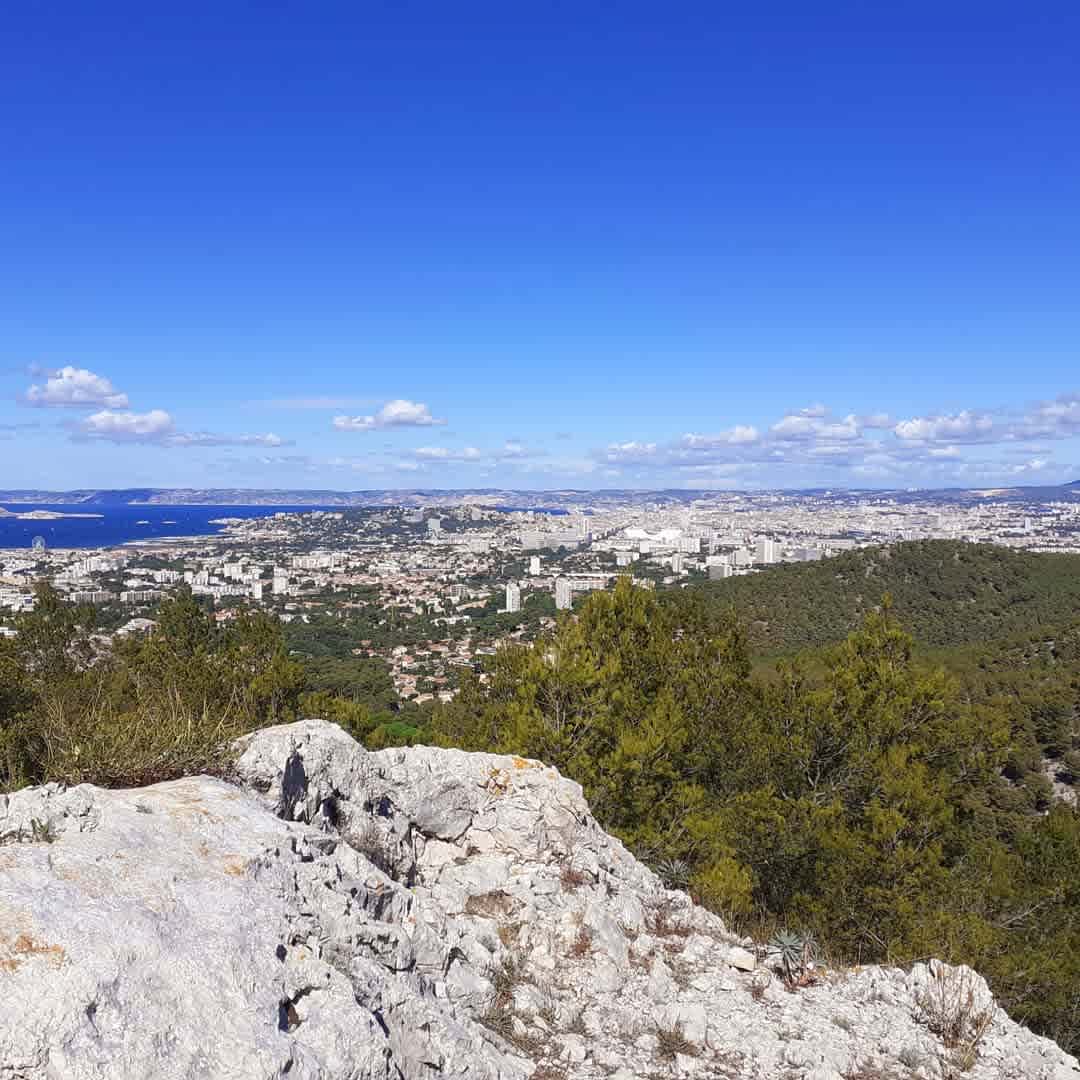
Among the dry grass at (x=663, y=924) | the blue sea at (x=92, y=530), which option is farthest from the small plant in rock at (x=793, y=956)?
the blue sea at (x=92, y=530)

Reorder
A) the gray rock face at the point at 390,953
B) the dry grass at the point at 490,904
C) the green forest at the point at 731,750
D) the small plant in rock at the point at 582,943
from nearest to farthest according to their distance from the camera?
the gray rock face at the point at 390,953
the small plant in rock at the point at 582,943
the dry grass at the point at 490,904
the green forest at the point at 731,750

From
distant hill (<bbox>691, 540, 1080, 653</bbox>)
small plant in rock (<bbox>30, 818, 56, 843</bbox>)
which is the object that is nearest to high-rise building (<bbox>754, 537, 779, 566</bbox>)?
distant hill (<bbox>691, 540, 1080, 653</bbox>)

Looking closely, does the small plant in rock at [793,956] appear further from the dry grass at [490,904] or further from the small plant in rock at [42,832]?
the small plant in rock at [42,832]

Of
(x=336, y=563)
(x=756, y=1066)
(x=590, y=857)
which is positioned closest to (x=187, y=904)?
(x=756, y=1066)

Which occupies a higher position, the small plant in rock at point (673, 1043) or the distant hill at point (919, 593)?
the small plant in rock at point (673, 1043)

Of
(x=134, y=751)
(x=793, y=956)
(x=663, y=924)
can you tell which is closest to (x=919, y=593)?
(x=793, y=956)

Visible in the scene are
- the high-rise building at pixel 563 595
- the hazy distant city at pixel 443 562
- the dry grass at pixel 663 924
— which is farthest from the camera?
the high-rise building at pixel 563 595

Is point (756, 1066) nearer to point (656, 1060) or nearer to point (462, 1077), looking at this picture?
point (656, 1060)

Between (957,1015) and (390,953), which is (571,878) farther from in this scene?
(957,1015)

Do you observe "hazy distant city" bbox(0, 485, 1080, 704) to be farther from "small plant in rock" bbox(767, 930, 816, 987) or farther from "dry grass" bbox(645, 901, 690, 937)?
"small plant in rock" bbox(767, 930, 816, 987)
